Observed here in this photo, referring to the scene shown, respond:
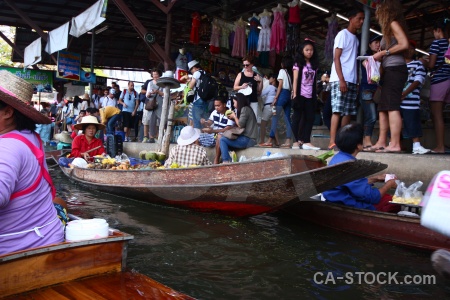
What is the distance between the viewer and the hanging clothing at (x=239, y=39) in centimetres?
1036

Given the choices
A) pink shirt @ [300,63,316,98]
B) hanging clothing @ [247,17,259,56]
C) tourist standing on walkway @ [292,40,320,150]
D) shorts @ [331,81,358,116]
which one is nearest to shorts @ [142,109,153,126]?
hanging clothing @ [247,17,259,56]

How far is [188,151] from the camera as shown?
6145mm

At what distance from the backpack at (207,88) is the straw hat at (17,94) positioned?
614 cm

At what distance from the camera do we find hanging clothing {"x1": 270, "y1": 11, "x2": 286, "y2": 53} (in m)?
9.47

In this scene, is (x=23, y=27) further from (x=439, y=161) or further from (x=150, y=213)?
(x=439, y=161)

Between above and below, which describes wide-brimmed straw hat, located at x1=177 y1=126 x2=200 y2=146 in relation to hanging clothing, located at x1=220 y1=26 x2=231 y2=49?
below

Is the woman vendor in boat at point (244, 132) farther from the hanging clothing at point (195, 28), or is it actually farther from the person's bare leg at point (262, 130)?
the hanging clothing at point (195, 28)

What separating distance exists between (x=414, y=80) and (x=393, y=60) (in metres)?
0.72

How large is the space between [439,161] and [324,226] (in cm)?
164

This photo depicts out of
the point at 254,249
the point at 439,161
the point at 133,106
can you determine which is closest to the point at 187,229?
the point at 254,249

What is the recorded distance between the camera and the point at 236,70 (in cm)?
1218

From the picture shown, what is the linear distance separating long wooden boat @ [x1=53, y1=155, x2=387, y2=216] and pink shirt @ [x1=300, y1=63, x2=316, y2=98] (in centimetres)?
240

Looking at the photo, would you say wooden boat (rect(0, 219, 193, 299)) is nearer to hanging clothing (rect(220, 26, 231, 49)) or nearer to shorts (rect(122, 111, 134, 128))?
hanging clothing (rect(220, 26, 231, 49))

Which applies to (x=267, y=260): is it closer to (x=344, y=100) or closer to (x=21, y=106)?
(x=21, y=106)
